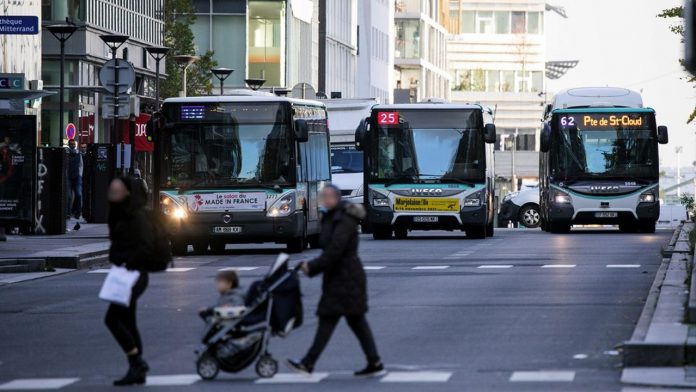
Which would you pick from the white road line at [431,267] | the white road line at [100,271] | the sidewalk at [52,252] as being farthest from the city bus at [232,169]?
the white road line at [431,267]

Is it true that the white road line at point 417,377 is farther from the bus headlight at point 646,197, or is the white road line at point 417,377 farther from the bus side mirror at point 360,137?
the bus headlight at point 646,197

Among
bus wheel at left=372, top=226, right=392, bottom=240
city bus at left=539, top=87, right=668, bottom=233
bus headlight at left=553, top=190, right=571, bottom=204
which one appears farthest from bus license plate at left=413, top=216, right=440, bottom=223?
bus headlight at left=553, top=190, right=571, bottom=204

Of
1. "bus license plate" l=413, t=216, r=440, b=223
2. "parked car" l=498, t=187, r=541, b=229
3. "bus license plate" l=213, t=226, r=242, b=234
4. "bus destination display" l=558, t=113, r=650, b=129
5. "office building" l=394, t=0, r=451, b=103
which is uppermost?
"office building" l=394, t=0, r=451, b=103

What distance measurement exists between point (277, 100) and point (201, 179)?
184cm

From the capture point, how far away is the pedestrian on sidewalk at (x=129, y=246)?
1496 cm

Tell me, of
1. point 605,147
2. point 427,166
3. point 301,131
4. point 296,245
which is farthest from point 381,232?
point 301,131

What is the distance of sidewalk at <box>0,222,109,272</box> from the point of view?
96.4 ft

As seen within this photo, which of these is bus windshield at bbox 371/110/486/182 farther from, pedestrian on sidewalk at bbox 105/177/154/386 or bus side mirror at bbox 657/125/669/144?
pedestrian on sidewalk at bbox 105/177/154/386

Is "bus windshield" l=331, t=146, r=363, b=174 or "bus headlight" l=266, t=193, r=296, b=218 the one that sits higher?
"bus windshield" l=331, t=146, r=363, b=174

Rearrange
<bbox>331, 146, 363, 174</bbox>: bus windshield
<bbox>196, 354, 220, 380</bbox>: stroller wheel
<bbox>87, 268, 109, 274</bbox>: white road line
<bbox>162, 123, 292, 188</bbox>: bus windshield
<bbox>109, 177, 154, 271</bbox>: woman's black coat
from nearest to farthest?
<bbox>196, 354, 220, 380</bbox>: stroller wheel
<bbox>109, 177, 154, 271</bbox>: woman's black coat
<bbox>87, 268, 109, 274</bbox>: white road line
<bbox>162, 123, 292, 188</bbox>: bus windshield
<bbox>331, 146, 363, 174</bbox>: bus windshield

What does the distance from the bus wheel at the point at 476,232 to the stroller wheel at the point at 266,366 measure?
27162mm

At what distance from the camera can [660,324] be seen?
16.5 meters

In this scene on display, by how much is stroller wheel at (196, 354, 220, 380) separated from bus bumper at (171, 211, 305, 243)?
1814cm

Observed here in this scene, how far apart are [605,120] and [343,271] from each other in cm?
3223
